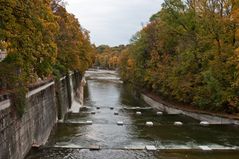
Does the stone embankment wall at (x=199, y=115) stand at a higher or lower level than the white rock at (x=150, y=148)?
lower

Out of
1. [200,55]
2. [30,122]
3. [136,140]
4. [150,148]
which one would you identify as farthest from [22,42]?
[200,55]

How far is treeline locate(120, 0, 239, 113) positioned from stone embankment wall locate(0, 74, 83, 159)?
16.6 metres

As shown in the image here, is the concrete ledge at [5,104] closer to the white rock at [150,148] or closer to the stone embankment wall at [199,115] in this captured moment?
the white rock at [150,148]

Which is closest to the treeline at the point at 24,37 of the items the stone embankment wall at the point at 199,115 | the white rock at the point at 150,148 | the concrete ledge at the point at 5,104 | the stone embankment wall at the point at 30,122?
the concrete ledge at the point at 5,104

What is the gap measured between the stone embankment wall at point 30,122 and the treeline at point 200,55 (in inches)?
654

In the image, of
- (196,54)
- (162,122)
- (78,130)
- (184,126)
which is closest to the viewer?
(78,130)

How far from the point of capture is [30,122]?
84.0ft

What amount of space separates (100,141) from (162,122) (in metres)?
12.2

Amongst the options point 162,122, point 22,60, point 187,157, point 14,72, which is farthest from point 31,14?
point 162,122

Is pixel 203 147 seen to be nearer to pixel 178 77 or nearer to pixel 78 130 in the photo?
pixel 78 130

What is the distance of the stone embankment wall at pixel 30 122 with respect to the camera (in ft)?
61.5

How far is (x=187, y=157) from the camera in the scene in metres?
26.1

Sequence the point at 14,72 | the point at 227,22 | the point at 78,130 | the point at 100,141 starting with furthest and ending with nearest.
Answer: the point at 227,22 → the point at 78,130 → the point at 100,141 → the point at 14,72

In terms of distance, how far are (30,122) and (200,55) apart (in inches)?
1171
